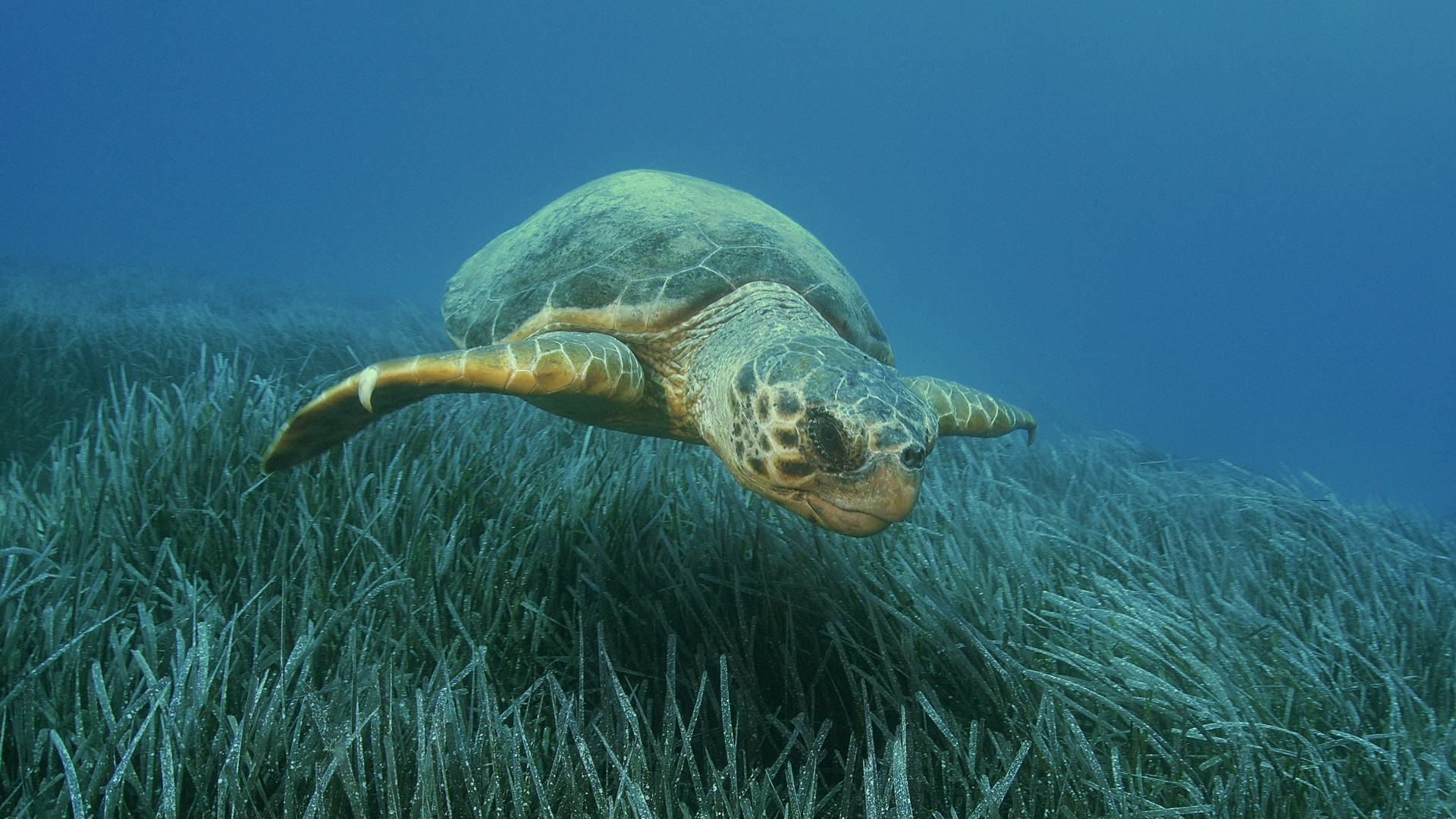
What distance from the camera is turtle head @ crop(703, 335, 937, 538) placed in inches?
69.9

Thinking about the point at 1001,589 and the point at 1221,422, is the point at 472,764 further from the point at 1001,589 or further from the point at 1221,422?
the point at 1221,422

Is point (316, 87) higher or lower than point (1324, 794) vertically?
higher

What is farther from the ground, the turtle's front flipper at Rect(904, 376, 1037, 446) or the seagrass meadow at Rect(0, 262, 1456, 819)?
the turtle's front flipper at Rect(904, 376, 1037, 446)

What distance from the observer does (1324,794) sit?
1.49 meters

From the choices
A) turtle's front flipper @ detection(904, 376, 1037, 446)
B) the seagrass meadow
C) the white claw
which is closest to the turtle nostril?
the seagrass meadow

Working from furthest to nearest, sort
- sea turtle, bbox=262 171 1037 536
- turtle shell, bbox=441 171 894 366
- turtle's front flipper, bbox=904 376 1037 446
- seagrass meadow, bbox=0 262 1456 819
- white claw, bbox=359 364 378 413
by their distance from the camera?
1. turtle's front flipper, bbox=904 376 1037 446
2. turtle shell, bbox=441 171 894 366
3. white claw, bbox=359 364 378 413
4. sea turtle, bbox=262 171 1037 536
5. seagrass meadow, bbox=0 262 1456 819

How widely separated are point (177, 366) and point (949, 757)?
673cm

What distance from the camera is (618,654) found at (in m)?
1.88

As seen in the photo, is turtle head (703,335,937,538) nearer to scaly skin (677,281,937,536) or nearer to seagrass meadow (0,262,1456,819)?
scaly skin (677,281,937,536)

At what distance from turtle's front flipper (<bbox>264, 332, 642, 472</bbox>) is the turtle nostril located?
1211 mm

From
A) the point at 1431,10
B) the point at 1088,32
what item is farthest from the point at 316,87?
the point at 1431,10

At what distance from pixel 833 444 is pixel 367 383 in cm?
164

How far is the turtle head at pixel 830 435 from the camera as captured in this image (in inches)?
69.9

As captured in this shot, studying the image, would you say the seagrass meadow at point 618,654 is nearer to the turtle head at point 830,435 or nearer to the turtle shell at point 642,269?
the turtle head at point 830,435
